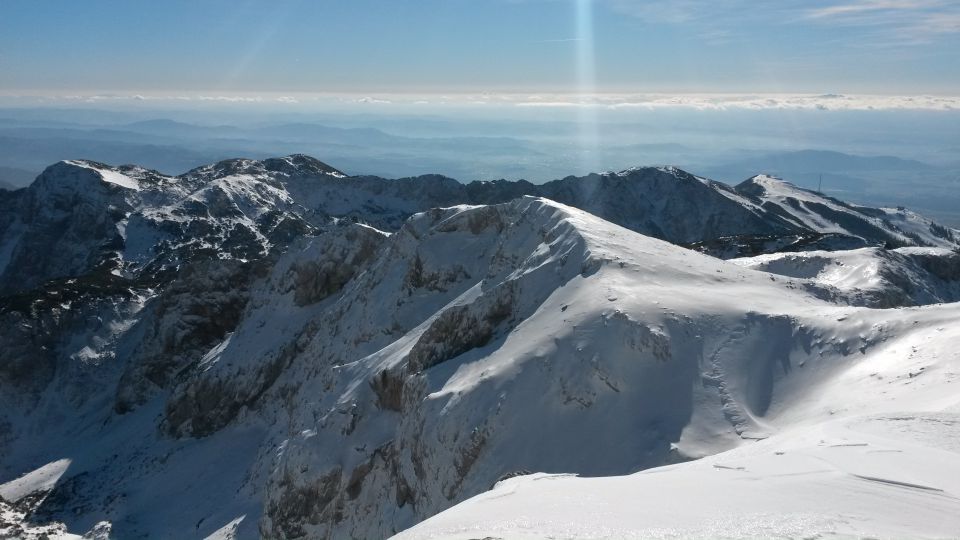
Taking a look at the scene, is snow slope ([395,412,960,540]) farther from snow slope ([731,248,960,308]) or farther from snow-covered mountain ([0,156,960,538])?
snow slope ([731,248,960,308])

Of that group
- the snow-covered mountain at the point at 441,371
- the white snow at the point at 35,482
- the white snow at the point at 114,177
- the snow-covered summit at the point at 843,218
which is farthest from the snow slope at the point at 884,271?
the white snow at the point at 114,177

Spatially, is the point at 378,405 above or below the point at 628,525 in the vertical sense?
below

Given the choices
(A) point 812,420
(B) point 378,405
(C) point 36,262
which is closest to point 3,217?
(C) point 36,262

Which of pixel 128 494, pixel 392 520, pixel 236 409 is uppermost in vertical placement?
pixel 392 520

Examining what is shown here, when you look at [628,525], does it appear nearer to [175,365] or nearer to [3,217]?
[175,365]

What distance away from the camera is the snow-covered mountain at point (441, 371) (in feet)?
58.7

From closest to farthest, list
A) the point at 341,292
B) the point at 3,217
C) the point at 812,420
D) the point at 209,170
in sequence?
the point at 812,420 → the point at 341,292 → the point at 3,217 → the point at 209,170

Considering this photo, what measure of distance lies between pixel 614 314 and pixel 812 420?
6605 mm

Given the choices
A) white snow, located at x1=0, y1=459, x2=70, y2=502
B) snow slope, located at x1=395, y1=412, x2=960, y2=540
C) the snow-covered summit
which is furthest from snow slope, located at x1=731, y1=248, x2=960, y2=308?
the snow-covered summit

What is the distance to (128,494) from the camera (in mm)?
39344

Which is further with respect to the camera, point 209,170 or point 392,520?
point 209,170

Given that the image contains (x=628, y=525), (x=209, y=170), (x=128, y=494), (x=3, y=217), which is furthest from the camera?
(x=209, y=170)

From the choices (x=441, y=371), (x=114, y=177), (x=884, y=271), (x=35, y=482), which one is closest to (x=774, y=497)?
(x=441, y=371)

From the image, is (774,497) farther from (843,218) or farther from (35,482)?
(843,218)
